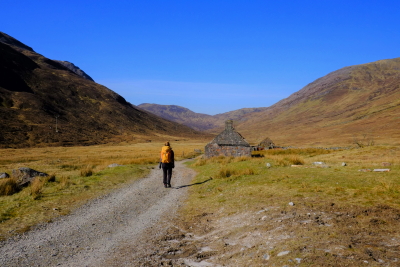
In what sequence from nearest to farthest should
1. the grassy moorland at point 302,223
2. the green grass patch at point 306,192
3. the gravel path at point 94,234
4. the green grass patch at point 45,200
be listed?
1. the grassy moorland at point 302,223
2. the gravel path at point 94,234
3. the green grass patch at point 45,200
4. the green grass patch at point 306,192

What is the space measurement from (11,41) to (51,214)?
222 metres

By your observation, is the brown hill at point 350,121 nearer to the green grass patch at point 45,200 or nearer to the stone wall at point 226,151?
the stone wall at point 226,151

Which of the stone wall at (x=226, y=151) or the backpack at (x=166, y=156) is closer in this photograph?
the backpack at (x=166, y=156)

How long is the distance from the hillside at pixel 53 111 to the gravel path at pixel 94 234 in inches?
2629

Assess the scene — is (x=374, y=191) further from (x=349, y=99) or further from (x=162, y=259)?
(x=349, y=99)

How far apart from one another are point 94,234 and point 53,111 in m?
109

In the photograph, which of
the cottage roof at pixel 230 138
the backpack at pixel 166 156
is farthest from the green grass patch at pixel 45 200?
the cottage roof at pixel 230 138

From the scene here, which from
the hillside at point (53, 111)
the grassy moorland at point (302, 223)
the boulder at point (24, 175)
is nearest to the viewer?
the grassy moorland at point (302, 223)

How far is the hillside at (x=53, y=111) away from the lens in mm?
79375

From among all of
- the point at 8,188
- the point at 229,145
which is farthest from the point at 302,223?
the point at 229,145

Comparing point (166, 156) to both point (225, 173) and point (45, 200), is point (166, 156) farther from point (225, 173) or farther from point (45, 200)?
point (45, 200)

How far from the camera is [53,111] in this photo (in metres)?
104

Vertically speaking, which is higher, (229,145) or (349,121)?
(349,121)

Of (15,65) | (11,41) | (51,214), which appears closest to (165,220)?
(51,214)
